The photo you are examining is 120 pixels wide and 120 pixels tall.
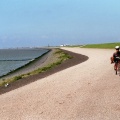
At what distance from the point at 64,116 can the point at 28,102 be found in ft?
10.6

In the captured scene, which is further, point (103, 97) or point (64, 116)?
point (103, 97)

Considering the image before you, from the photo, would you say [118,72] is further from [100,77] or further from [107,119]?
[107,119]

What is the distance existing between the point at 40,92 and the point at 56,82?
3.48m

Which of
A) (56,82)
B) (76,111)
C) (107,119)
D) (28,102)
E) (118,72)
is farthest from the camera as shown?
(118,72)

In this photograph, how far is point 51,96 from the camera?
1661 cm

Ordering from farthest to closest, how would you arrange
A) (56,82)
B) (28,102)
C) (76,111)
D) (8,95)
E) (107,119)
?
(56,82), (8,95), (28,102), (76,111), (107,119)

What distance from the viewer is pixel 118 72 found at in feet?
77.6

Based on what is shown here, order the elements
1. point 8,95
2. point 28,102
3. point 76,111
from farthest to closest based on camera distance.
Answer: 1. point 8,95
2. point 28,102
3. point 76,111

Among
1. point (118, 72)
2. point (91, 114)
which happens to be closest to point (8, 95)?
point (91, 114)

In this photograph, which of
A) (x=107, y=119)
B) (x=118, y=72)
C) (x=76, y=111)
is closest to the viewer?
(x=107, y=119)

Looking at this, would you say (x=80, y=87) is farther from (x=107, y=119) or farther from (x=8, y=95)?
(x=107, y=119)

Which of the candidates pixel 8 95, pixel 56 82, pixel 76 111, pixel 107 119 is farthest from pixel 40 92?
pixel 107 119

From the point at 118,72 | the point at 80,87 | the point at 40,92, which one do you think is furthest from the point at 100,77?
the point at 40,92

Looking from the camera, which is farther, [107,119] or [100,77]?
[100,77]
